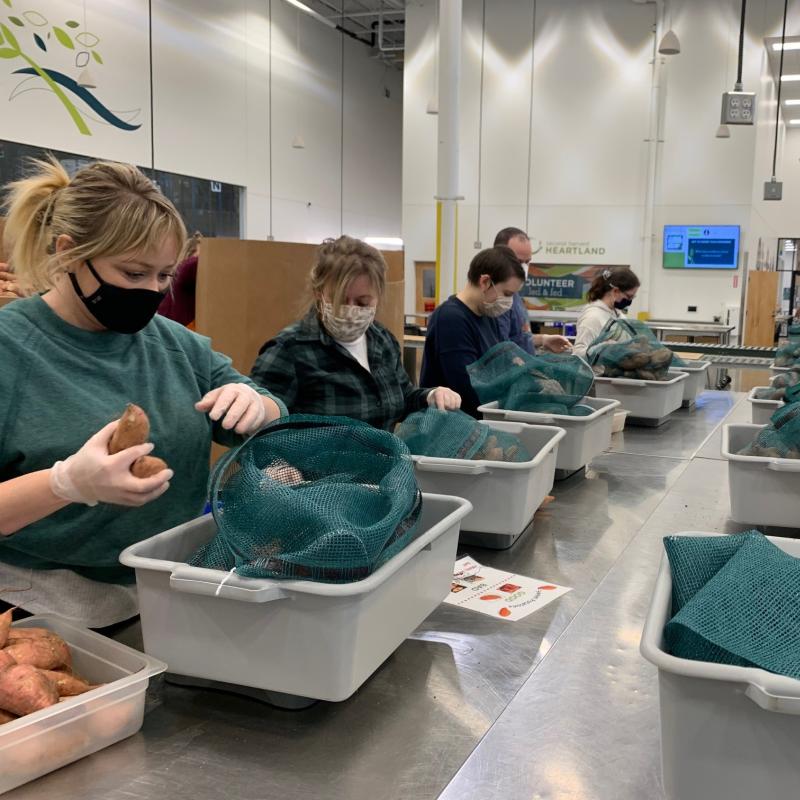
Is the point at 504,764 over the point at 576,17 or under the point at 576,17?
under

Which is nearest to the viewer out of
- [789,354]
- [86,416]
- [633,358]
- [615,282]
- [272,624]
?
[272,624]

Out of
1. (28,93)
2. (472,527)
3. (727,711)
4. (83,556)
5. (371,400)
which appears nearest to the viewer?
(727,711)

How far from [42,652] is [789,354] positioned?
3.30m

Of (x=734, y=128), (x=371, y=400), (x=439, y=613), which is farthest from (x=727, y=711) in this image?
(x=734, y=128)

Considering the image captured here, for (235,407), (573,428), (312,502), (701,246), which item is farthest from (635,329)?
(701,246)

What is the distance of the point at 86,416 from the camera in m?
1.25

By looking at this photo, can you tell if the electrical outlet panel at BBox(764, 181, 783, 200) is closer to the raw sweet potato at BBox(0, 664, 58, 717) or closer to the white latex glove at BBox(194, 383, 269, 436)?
the white latex glove at BBox(194, 383, 269, 436)

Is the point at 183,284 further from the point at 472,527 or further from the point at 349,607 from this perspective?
the point at 349,607

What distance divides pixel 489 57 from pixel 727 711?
10002mm

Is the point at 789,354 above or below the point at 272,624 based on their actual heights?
above

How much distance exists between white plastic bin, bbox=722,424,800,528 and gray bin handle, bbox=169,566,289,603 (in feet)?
3.63

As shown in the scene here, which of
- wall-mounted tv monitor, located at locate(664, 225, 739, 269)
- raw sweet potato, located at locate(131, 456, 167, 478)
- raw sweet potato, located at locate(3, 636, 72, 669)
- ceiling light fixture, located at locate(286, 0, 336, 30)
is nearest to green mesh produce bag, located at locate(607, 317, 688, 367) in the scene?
raw sweet potato, located at locate(131, 456, 167, 478)

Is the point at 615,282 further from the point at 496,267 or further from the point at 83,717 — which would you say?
the point at 83,717

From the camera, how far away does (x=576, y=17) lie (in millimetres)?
9312
